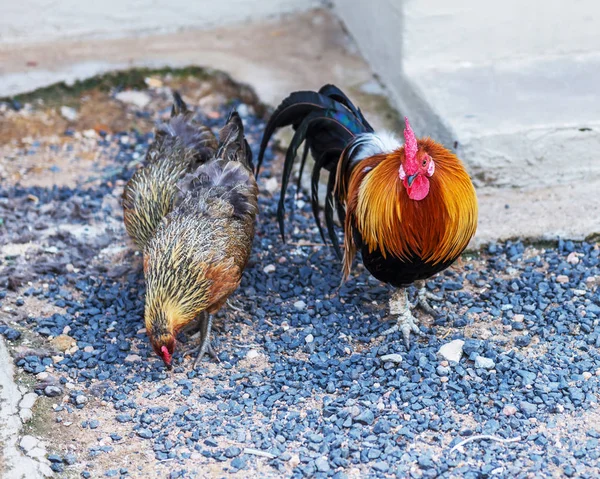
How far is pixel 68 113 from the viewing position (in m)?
7.20

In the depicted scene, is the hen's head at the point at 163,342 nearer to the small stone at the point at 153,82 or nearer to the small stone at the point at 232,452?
the small stone at the point at 232,452

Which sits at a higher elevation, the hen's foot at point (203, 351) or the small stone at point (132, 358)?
the hen's foot at point (203, 351)

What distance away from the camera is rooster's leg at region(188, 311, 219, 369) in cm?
479

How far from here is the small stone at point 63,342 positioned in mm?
4855

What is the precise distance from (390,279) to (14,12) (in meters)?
4.90

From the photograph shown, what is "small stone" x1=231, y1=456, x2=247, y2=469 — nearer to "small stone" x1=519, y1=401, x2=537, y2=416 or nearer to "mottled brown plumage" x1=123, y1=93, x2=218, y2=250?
"small stone" x1=519, y1=401, x2=537, y2=416

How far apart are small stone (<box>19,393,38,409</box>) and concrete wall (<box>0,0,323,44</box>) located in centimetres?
441

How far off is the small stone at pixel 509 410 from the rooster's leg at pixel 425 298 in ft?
3.10

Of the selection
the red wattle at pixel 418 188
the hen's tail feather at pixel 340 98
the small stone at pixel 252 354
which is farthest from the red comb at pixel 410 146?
the small stone at pixel 252 354

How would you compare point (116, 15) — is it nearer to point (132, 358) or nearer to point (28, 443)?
point (132, 358)

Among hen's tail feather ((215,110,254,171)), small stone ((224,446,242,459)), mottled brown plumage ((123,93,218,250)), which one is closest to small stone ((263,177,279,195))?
mottled brown plumage ((123,93,218,250))

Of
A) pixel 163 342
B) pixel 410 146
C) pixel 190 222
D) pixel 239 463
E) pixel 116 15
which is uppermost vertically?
pixel 116 15

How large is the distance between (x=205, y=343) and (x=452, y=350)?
1490mm

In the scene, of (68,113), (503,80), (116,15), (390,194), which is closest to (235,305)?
(390,194)
